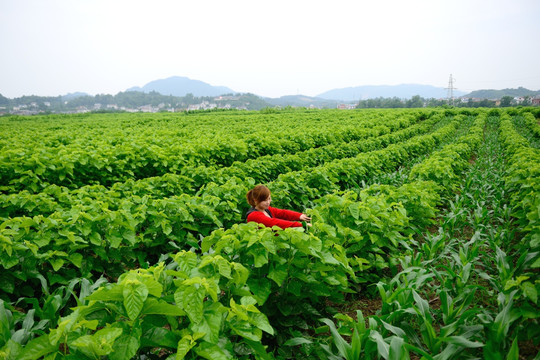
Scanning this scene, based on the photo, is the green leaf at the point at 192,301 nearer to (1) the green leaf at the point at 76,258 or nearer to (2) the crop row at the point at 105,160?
(1) the green leaf at the point at 76,258

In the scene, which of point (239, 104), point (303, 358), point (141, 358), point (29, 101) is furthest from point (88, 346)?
point (29, 101)

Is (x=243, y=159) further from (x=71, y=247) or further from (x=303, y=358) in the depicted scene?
(x=303, y=358)

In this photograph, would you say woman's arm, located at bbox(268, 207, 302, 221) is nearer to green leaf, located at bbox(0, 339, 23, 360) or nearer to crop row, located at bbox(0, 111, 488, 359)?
crop row, located at bbox(0, 111, 488, 359)

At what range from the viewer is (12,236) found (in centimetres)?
326

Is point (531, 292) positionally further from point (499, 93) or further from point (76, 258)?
point (499, 93)

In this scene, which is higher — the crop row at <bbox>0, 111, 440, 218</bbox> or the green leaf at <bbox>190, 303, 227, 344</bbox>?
the crop row at <bbox>0, 111, 440, 218</bbox>

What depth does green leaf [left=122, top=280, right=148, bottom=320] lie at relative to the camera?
1.66m

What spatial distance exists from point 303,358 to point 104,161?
7032 mm

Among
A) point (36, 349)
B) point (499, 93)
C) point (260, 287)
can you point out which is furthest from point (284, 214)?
point (499, 93)

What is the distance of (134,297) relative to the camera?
170 centimetres

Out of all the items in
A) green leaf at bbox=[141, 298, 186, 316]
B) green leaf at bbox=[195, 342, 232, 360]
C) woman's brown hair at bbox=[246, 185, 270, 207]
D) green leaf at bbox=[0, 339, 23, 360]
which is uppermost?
woman's brown hair at bbox=[246, 185, 270, 207]

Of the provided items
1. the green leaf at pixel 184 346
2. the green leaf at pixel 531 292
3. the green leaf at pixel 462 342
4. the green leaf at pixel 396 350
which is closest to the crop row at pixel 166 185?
the green leaf at pixel 184 346

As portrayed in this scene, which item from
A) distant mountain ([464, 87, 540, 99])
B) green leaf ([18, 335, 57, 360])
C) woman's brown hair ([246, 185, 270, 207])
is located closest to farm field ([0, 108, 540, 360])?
green leaf ([18, 335, 57, 360])

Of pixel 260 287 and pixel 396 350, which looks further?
pixel 260 287
